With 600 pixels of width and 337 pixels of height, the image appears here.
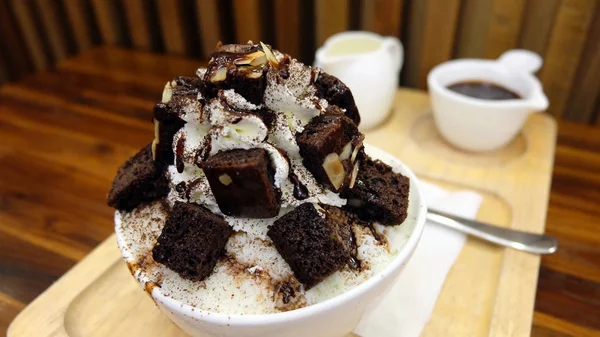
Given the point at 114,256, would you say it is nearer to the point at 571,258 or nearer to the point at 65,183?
the point at 65,183

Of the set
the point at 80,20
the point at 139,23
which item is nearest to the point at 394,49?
the point at 139,23

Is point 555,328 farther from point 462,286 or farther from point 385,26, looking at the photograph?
point 385,26

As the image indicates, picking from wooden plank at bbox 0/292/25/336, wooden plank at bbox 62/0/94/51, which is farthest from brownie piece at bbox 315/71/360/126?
wooden plank at bbox 62/0/94/51

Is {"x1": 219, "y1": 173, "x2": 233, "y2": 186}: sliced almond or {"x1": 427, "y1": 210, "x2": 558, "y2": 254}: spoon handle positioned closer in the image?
{"x1": 219, "y1": 173, "x2": 233, "y2": 186}: sliced almond

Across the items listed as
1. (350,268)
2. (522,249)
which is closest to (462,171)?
(522,249)

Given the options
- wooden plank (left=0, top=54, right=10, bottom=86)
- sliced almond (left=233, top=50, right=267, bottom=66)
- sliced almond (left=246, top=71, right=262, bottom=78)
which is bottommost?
wooden plank (left=0, top=54, right=10, bottom=86)

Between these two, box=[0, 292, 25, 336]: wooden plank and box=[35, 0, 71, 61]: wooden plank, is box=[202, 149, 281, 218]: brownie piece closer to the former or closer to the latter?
box=[0, 292, 25, 336]: wooden plank
